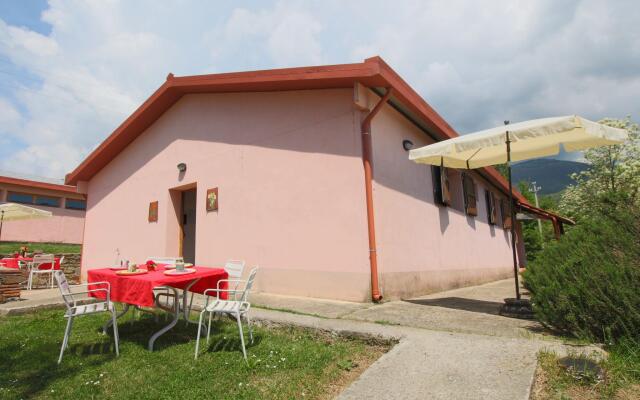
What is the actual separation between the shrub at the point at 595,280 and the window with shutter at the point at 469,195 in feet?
17.9

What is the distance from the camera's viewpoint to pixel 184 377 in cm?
267

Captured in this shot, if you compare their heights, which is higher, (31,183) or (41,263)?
(31,183)

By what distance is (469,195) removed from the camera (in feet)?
29.6

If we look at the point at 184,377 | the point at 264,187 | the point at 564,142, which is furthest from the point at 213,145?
the point at 564,142

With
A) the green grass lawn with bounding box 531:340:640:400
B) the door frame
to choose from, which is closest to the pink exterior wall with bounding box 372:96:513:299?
the green grass lawn with bounding box 531:340:640:400

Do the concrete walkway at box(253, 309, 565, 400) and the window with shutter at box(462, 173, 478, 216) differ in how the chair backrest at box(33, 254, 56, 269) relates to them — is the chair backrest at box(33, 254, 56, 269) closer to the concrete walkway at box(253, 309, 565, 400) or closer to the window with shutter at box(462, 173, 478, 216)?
the concrete walkway at box(253, 309, 565, 400)

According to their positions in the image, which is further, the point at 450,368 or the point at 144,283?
the point at 144,283

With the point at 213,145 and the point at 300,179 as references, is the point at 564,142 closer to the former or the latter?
the point at 300,179

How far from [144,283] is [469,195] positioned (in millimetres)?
8059

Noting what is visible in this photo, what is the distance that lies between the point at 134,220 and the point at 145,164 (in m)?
1.50

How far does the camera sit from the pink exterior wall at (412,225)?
5.41 metres

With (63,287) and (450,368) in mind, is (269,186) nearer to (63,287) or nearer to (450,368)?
(63,287)

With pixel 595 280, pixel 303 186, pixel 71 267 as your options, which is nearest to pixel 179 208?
pixel 303 186

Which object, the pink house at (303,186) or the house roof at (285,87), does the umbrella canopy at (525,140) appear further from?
the house roof at (285,87)
